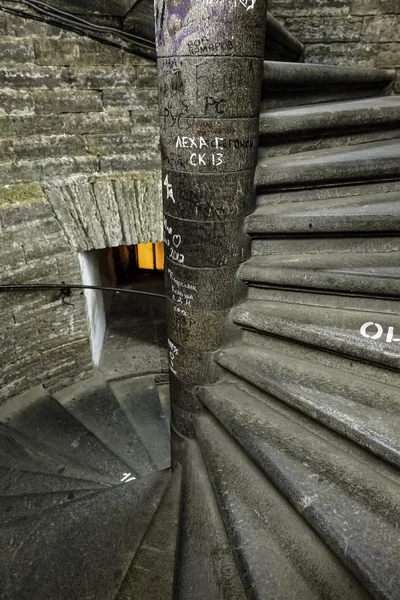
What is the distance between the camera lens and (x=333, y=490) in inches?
64.1

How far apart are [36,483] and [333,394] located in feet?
6.81

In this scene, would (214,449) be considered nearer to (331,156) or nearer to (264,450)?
(264,450)

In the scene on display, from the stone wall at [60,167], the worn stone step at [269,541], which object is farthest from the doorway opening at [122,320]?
the worn stone step at [269,541]

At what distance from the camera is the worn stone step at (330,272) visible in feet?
6.06

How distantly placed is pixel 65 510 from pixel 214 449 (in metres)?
0.92

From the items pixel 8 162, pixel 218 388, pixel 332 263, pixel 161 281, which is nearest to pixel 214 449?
pixel 218 388

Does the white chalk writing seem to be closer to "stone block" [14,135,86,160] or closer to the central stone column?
the central stone column

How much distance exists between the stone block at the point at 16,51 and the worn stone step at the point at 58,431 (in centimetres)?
255

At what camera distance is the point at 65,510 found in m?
2.31

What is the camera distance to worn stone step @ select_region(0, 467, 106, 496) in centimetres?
272

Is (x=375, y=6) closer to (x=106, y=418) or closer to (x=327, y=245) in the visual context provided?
(x=327, y=245)

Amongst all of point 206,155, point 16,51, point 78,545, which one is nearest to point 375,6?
point 206,155

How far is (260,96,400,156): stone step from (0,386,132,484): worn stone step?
2.43 m

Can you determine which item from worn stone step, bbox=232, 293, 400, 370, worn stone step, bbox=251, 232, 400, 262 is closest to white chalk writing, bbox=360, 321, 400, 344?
worn stone step, bbox=232, 293, 400, 370
